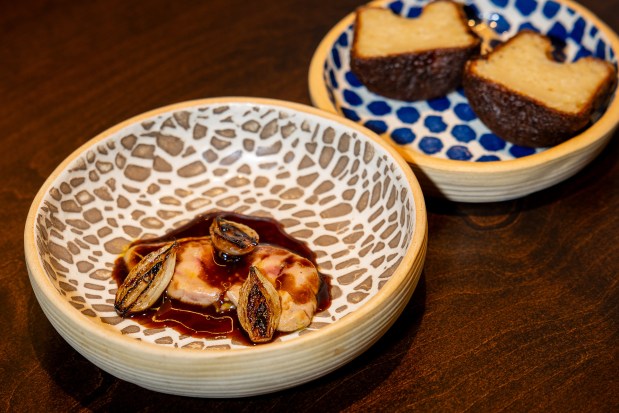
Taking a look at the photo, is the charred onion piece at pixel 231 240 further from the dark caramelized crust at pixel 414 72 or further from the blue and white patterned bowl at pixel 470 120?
the dark caramelized crust at pixel 414 72

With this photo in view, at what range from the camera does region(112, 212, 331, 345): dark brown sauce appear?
3.84 ft

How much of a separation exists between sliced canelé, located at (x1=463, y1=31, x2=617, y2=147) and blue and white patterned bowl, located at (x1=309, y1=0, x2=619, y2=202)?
5 cm

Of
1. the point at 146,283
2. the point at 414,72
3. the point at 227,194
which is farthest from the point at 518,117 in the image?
the point at 146,283

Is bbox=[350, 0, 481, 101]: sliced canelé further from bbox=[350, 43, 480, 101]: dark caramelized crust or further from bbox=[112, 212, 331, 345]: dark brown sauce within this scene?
bbox=[112, 212, 331, 345]: dark brown sauce

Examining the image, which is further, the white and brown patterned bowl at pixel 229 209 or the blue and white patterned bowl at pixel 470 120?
the blue and white patterned bowl at pixel 470 120

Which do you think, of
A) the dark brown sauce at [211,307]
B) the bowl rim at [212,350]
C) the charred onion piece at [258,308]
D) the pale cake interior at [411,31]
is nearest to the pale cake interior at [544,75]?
the pale cake interior at [411,31]

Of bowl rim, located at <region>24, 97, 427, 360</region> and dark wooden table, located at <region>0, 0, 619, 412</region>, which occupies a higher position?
bowl rim, located at <region>24, 97, 427, 360</region>

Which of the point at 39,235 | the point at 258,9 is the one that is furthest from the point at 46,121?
the point at 258,9

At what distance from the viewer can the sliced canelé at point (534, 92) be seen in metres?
1.54

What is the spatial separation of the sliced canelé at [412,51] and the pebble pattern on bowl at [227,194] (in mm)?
340

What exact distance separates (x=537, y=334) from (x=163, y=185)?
86cm

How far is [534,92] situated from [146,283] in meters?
1.01

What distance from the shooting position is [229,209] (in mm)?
1486

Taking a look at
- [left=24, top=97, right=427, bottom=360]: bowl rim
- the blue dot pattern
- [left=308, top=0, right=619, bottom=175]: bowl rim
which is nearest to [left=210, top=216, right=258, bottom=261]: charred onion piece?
[left=24, top=97, right=427, bottom=360]: bowl rim
